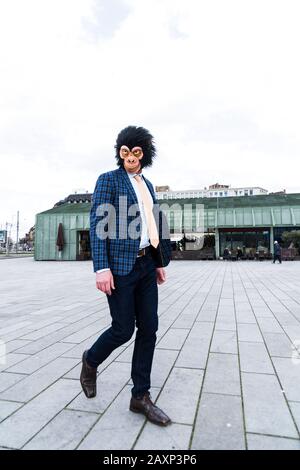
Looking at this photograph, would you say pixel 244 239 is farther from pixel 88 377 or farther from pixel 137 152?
pixel 88 377

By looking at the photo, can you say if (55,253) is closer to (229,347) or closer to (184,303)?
(184,303)

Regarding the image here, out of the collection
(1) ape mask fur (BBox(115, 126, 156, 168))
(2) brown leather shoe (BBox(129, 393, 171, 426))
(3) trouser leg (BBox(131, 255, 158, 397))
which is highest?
(1) ape mask fur (BBox(115, 126, 156, 168))

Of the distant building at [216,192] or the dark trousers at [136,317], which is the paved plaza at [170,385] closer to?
the dark trousers at [136,317]

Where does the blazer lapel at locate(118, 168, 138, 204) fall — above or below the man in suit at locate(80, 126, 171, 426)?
above

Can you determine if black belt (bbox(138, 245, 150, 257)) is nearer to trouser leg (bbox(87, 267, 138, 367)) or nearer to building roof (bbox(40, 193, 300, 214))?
trouser leg (bbox(87, 267, 138, 367))

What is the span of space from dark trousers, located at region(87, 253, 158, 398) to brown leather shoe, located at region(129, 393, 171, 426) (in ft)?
0.15

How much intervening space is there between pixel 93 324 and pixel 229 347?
7.23 feet

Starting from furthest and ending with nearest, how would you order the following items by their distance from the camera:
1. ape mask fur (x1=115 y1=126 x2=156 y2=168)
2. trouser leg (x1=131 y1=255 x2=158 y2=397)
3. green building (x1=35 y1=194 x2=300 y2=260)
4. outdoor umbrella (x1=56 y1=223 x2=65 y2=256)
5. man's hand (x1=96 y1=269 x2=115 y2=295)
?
outdoor umbrella (x1=56 y1=223 x2=65 y2=256)
green building (x1=35 y1=194 x2=300 y2=260)
ape mask fur (x1=115 y1=126 x2=156 y2=168)
trouser leg (x1=131 y1=255 x2=158 y2=397)
man's hand (x1=96 y1=269 x2=115 y2=295)

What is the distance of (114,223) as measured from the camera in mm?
2338

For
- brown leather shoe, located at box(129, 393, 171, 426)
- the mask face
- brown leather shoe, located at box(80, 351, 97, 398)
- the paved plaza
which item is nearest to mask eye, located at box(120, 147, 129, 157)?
the mask face

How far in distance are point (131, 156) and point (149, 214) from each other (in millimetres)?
464

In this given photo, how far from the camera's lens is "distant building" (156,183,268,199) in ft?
400

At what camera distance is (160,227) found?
2.60 meters

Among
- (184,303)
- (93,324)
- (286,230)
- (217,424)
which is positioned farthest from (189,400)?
Result: (286,230)
